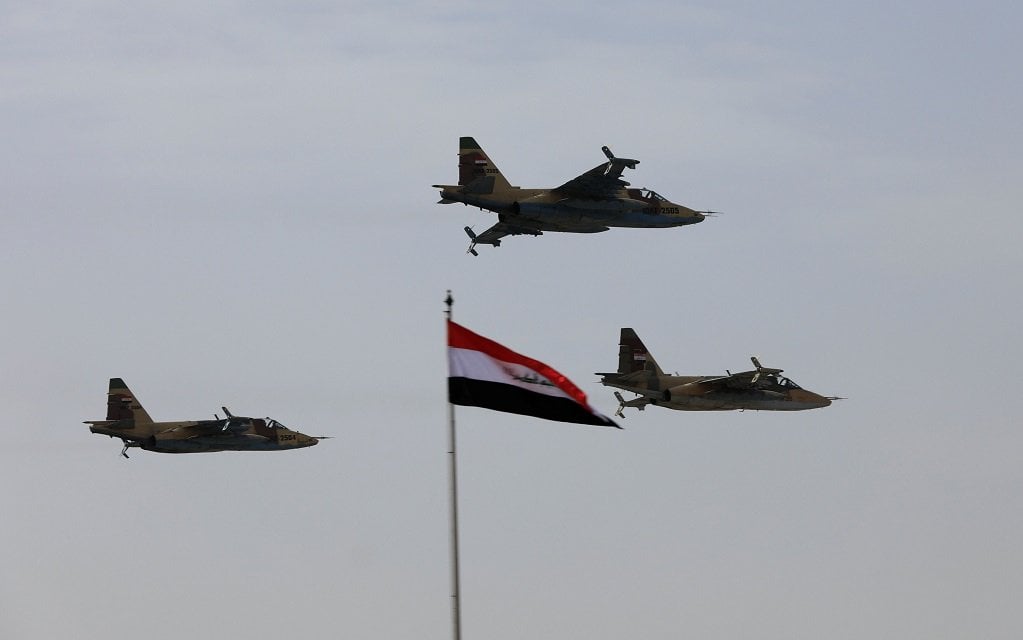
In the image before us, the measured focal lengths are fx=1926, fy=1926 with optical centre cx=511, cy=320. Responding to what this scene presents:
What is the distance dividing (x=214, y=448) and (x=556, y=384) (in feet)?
265

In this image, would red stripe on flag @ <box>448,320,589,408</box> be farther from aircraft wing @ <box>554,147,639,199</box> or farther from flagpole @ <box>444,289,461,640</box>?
aircraft wing @ <box>554,147,639,199</box>

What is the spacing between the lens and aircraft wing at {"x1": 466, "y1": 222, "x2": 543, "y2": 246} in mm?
117312

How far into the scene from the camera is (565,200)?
114 metres

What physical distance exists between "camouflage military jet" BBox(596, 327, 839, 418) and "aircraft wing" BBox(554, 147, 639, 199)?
1267cm

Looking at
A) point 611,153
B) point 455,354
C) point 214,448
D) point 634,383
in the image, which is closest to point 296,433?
point 214,448

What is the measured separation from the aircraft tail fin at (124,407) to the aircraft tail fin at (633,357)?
117ft

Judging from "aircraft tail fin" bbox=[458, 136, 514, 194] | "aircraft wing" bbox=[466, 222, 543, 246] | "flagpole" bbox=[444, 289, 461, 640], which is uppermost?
"aircraft tail fin" bbox=[458, 136, 514, 194]

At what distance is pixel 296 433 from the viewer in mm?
138000

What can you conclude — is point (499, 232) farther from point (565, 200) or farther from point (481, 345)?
point (481, 345)

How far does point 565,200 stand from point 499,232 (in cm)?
662

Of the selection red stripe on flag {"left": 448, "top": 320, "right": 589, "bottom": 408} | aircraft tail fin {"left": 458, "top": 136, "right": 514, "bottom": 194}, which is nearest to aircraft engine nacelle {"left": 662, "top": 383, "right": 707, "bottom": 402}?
aircraft tail fin {"left": 458, "top": 136, "right": 514, "bottom": 194}

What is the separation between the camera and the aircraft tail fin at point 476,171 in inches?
4454

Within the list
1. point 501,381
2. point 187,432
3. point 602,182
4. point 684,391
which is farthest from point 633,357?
point 501,381

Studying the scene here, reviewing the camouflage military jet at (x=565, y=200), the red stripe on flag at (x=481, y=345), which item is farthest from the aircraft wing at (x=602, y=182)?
the red stripe on flag at (x=481, y=345)
